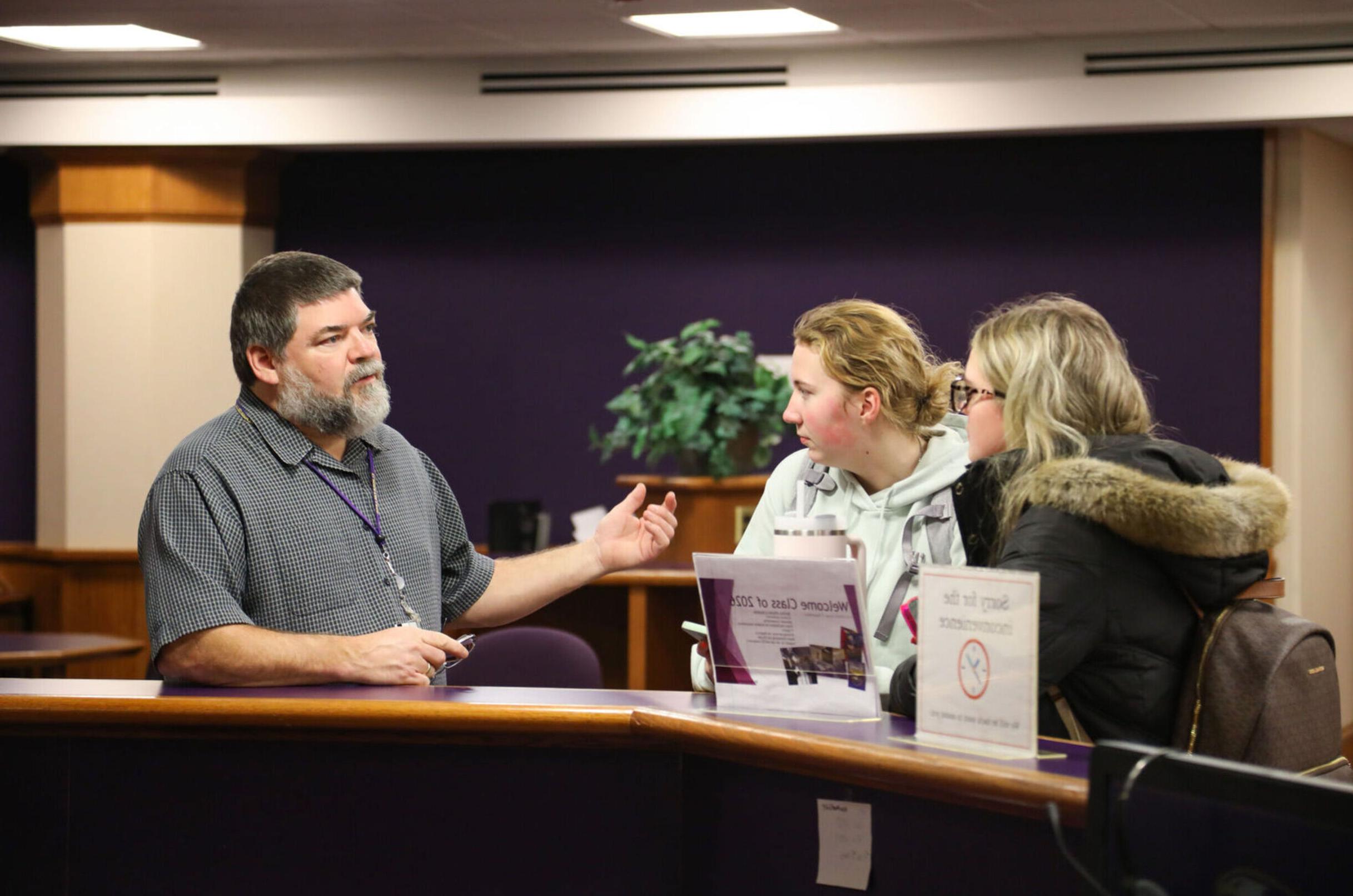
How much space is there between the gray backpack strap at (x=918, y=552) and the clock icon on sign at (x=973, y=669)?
0.66 metres

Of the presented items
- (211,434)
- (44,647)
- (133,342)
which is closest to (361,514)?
(211,434)

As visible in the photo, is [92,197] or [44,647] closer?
[44,647]

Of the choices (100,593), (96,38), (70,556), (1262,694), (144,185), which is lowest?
(100,593)

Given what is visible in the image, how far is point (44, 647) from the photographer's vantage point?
4.50 m

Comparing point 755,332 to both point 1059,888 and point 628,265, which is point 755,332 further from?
point 1059,888

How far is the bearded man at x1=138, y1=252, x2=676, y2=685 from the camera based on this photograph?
2340 mm

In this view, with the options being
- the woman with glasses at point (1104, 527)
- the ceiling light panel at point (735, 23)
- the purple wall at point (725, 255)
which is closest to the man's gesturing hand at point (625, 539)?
the woman with glasses at point (1104, 527)

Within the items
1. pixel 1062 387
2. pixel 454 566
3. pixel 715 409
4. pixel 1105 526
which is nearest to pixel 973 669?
pixel 1105 526

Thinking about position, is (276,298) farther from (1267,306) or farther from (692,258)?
(1267,306)

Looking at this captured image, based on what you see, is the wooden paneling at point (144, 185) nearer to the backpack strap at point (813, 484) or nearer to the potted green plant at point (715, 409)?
the potted green plant at point (715, 409)

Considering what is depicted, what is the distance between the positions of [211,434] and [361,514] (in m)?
0.29

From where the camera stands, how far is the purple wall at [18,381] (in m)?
7.56

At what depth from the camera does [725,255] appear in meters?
7.23

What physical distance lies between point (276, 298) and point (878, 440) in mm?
1101
